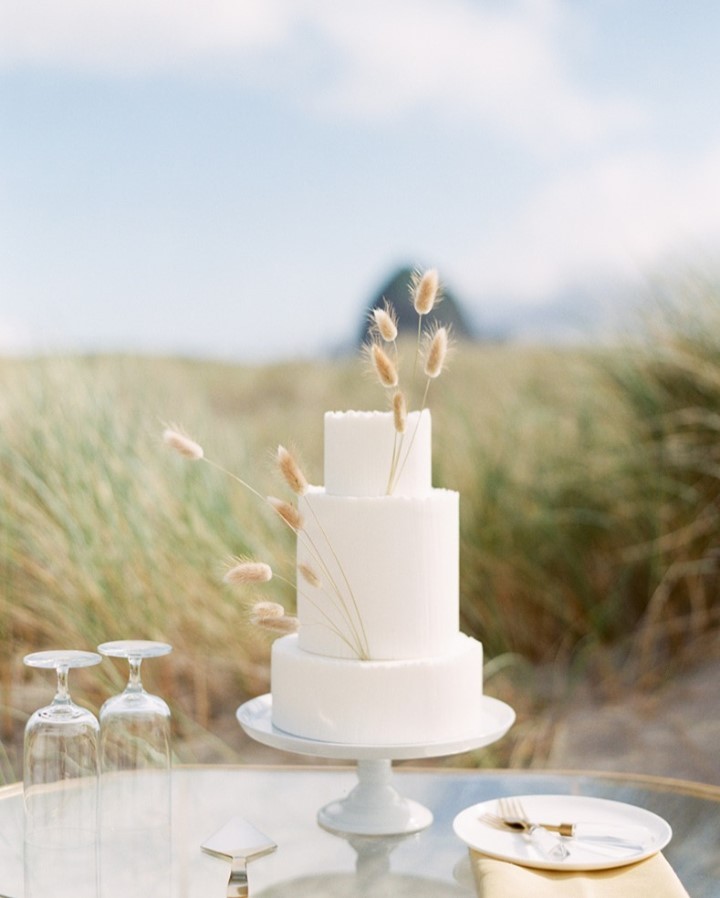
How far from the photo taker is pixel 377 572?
149 centimetres

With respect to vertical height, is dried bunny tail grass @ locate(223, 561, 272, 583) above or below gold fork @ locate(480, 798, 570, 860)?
above

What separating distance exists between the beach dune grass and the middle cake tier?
176cm

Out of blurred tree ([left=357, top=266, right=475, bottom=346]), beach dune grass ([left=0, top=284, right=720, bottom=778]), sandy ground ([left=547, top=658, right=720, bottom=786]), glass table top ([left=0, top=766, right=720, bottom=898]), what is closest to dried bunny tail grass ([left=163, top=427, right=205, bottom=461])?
glass table top ([left=0, top=766, right=720, bottom=898])

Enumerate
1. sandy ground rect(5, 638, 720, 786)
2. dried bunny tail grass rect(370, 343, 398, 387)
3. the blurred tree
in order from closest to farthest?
1. dried bunny tail grass rect(370, 343, 398, 387)
2. sandy ground rect(5, 638, 720, 786)
3. the blurred tree

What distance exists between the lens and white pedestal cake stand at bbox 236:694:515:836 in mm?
1423

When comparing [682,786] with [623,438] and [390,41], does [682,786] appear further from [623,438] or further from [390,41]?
[390,41]

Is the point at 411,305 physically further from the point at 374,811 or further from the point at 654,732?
the point at 374,811

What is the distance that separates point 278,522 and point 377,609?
7.71 ft

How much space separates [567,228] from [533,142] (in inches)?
36.6

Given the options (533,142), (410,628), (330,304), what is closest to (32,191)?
(330,304)

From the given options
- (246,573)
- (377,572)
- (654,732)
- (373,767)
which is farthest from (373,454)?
(654,732)

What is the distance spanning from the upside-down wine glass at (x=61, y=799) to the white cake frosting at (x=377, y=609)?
11.6 inches

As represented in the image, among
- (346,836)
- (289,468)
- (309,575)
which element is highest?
(289,468)

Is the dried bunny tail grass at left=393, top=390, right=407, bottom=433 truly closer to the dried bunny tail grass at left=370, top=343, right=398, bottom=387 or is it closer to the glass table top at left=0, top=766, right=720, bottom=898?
the dried bunny tail grass at left=370, top=343, right=398, bottom=387
